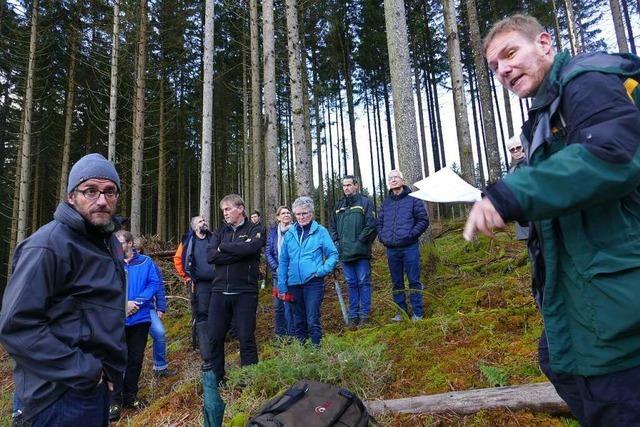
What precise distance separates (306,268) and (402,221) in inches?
64.8

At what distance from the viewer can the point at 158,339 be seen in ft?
19.1

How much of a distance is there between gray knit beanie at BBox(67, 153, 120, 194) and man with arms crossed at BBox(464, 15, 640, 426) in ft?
7.16

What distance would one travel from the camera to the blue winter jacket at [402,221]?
580 cm

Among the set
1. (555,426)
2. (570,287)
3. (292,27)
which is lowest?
(555,426)

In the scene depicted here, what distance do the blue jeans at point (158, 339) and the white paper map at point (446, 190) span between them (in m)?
4.95

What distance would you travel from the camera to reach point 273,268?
698 cm

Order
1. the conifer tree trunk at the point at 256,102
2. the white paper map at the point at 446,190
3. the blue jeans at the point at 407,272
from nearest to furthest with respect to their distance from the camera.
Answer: the white paper map at the point at 446,190
the blue jeans at the point at 407,272
the conifer tree trunk at the point at 256,102

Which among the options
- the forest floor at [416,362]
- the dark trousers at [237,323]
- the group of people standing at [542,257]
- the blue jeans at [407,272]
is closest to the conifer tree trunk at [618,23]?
the forest floor at [416,362]

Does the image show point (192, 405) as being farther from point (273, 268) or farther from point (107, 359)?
point (273, 268)

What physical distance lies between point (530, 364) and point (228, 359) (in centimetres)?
417

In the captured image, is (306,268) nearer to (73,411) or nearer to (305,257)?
(305,257)

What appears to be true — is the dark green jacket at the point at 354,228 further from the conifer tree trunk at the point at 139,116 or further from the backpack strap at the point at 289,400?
the conifer tree trunk at the point at 139,116

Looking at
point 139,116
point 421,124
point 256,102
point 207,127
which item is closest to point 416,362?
point 207,127

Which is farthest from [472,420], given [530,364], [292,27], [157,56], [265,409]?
[157,56]
